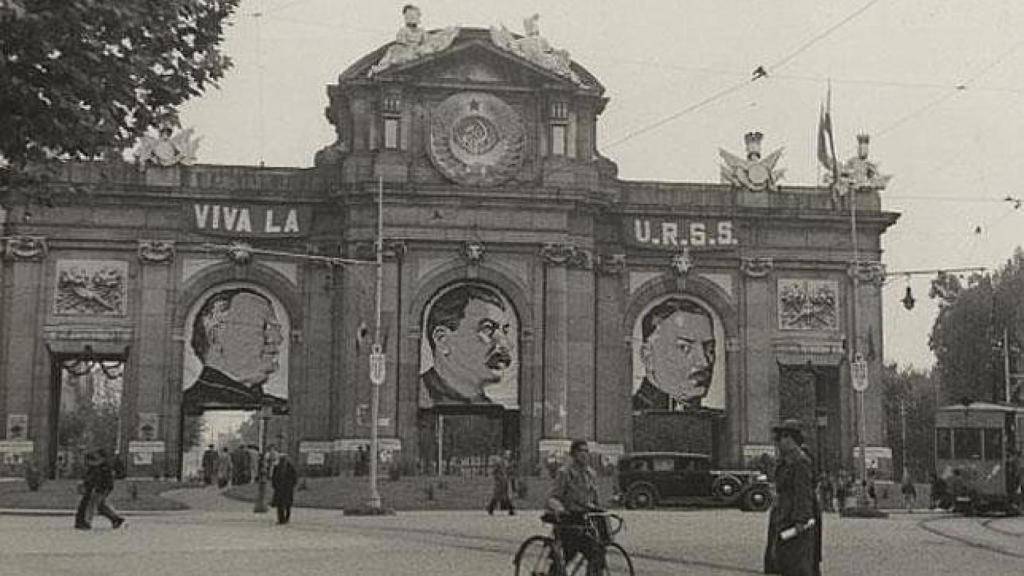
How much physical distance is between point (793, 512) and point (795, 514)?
0.13ft

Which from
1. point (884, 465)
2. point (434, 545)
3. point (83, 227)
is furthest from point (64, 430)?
point (434, 545)

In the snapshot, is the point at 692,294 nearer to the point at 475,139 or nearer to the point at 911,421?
the point at 475,139

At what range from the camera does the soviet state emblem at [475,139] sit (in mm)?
56906

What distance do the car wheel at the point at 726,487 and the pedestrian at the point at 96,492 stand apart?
20.8 m

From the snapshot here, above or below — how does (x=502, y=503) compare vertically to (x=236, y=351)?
below

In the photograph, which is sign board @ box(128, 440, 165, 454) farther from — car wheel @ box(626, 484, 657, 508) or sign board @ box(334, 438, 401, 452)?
car wheel @ box(626, 484, 657, 508)

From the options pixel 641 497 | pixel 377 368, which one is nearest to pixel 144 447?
pixel 377 368

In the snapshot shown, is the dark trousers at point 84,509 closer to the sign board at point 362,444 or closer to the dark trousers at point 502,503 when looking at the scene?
the dark trousers at point 502,503

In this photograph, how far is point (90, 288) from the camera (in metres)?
57.1

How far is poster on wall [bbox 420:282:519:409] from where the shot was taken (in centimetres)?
5647

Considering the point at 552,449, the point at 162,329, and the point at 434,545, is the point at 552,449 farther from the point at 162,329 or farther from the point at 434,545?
the point at 434,545

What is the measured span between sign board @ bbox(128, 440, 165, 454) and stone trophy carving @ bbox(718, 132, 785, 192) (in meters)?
25.9

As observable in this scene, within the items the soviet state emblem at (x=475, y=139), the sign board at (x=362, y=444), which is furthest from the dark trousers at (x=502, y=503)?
the soviet state emblem at (x=475, y=139)

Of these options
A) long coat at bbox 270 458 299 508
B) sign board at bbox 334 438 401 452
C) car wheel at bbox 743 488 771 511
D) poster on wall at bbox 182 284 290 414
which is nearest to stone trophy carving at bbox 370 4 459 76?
poster on wall at bbox 182 284 290 414
